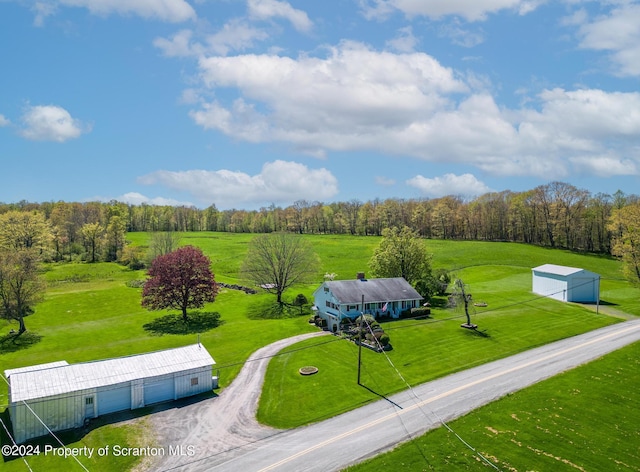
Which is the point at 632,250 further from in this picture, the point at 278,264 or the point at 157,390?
the point at 157,390

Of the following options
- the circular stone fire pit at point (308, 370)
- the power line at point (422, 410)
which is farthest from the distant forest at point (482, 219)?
the circular stone fire pit at point (308, 370)

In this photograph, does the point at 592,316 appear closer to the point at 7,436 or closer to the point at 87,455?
the point at 87,455

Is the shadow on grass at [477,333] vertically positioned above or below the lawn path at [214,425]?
above

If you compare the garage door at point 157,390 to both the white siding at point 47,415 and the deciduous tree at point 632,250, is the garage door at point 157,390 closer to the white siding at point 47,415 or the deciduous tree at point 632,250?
the white siding at point 47,415

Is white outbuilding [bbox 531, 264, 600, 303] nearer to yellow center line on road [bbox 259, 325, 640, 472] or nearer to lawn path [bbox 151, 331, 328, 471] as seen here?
yellow center line on road [bbox 259, 325, 640, 472]

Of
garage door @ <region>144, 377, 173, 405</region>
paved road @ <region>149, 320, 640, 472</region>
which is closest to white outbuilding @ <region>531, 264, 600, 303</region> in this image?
paved road @ <region>149, 320, 640, 472</region>

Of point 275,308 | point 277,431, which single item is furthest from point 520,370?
point 275,308
